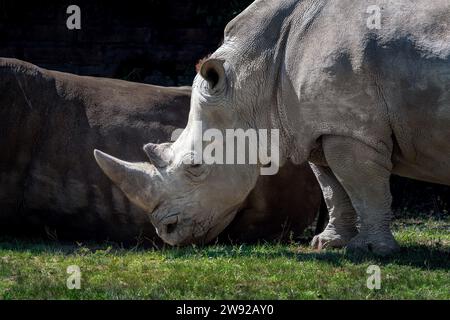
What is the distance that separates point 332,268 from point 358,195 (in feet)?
2.57

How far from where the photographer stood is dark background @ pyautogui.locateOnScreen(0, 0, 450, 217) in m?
13.5

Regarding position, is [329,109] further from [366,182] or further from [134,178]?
[134,178]

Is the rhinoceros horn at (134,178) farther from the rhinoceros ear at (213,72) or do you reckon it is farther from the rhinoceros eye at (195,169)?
the rhinoceros ear at (213,72)

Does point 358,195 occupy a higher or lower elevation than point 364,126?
lower

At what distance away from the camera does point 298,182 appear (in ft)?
31.8

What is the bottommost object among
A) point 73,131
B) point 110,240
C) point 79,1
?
point 110,240

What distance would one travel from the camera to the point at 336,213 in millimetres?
8945

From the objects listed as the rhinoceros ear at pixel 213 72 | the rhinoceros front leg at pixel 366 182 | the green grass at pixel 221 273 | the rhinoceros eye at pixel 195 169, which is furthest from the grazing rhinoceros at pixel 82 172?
the rhinoceros front leg at pixel 366 182

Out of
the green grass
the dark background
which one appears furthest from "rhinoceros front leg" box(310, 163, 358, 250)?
the dark background

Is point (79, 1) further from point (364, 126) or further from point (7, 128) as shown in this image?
point (364, 126)

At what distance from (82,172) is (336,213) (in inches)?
83.2

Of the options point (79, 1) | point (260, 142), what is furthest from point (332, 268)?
point (79, 1)

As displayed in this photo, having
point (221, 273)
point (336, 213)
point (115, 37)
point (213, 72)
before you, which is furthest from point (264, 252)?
point (115, 37)

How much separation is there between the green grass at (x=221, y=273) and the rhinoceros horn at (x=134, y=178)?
0.40 m
